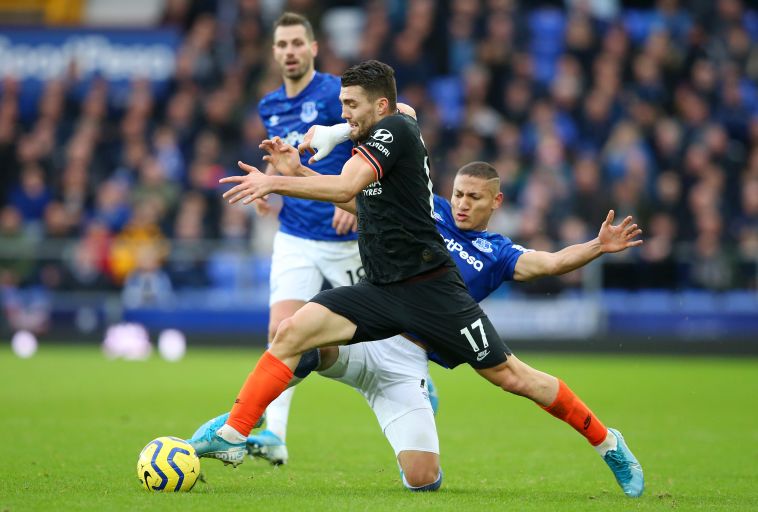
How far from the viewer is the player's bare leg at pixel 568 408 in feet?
22.3

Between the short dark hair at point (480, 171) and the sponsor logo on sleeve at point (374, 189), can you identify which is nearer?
the sponsor logo on sleeve at point (374, 189)

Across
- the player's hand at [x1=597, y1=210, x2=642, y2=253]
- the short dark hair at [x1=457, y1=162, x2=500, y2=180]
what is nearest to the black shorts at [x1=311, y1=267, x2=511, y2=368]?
the player's hand at [x1=597, y1=210, x2=642, y2=253]

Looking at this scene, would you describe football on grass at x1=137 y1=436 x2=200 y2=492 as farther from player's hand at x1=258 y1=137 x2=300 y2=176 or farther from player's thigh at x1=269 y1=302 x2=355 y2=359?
player's hand at x1=258 y1=137 x2=300 y2=176

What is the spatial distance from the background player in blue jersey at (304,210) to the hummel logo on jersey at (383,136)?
207 centimetres

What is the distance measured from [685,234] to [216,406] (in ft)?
30.1

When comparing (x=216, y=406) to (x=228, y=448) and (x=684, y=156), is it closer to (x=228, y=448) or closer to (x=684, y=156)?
(x=228, y=448)

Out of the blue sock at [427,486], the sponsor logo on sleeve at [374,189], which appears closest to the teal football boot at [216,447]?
the blue sock at [427,486]

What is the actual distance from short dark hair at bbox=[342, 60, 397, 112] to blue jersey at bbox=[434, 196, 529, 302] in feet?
3.21

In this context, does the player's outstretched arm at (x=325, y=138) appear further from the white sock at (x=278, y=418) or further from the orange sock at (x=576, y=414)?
the white sock at (x=278, y=418)

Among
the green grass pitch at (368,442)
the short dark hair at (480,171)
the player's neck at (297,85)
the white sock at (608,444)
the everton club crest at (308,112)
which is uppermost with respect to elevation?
the player's neck at (297,85)

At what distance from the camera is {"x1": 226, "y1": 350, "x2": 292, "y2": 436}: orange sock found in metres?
6.48

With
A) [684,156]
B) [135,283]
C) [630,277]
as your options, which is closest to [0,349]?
[135,283]

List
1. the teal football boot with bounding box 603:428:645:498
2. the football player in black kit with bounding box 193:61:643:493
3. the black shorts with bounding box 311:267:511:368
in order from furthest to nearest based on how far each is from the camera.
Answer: the teal football boot with bounding box 603:428:645:498 → the black shorts with bounding box 311:267:511:368 → the football player in black kit with bounding box 193:61:643:493

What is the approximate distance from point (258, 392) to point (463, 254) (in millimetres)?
1701
